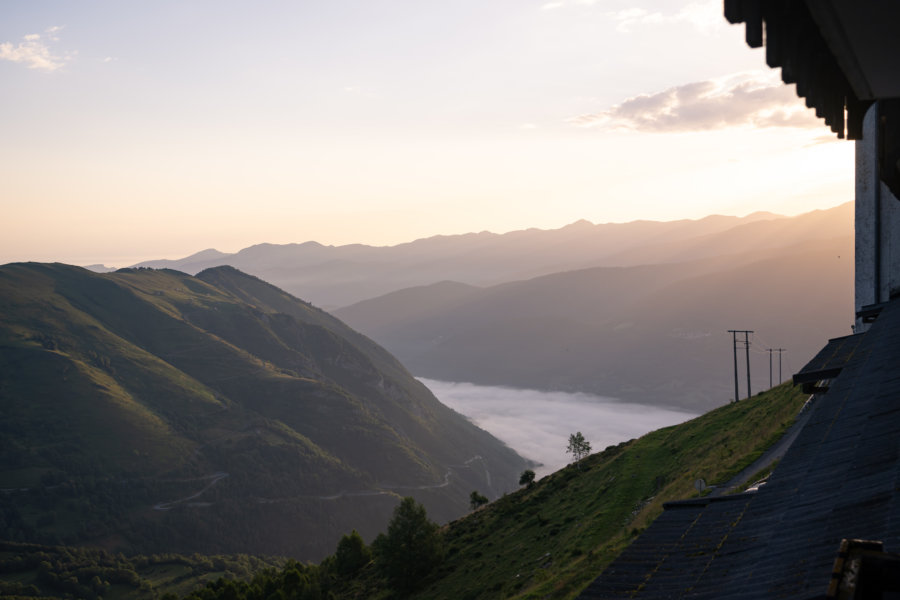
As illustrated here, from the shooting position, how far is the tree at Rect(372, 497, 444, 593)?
6012 centimetres

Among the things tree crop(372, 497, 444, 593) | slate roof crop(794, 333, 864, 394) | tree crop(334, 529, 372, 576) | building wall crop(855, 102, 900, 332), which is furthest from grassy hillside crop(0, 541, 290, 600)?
slate roof crop(794, 333, 864, 394)

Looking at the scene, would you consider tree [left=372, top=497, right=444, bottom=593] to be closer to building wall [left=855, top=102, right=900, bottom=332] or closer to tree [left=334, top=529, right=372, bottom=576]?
tree [left=334, top=529, right=372, bottom=576]

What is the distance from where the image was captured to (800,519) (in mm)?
9266

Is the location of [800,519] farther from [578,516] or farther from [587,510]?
[587,510]

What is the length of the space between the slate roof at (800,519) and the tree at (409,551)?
47.6m

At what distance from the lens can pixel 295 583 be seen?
8175 cm

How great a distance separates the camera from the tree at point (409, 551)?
6012cm

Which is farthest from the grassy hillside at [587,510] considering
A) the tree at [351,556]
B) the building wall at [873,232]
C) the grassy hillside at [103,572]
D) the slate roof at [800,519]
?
the grassy hillside at [103,572]

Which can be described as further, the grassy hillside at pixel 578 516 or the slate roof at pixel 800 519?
the grassy hillside at pixel 578 516

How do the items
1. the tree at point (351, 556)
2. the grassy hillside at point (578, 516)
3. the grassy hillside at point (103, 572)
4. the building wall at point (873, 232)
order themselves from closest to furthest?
the building wall at point (873, 232) < the grassy hillside at point (578, 516) < the tree at point (351, 556) < the grassy hillside at point (103, 572)

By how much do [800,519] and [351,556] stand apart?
82.9 m

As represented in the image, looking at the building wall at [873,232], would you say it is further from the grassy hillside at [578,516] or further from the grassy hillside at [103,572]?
the grassy hillside at [103,572]

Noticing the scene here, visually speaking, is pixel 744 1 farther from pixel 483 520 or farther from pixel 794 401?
pixel 483 520

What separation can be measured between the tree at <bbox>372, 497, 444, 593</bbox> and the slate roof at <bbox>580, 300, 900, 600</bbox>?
47.6 metres
